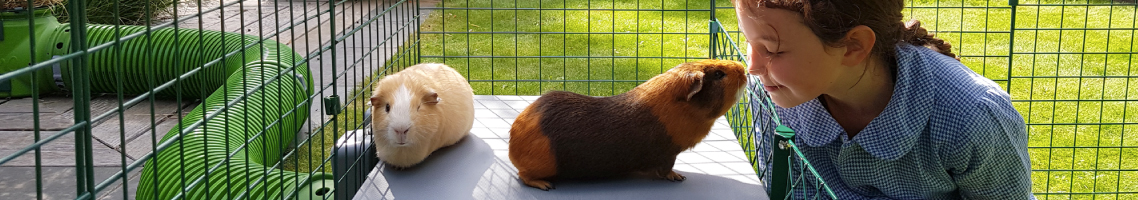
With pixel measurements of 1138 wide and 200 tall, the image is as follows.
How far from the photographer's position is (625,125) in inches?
82.0

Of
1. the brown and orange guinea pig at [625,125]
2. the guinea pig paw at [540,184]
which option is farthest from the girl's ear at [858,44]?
the guinea pig paw at [540,184]

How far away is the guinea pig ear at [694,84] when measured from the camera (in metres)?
2.00

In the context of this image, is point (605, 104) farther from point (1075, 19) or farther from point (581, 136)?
point (1075, 19)

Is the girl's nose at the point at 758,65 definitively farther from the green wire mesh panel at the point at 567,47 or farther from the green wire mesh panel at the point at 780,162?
the green wire mesh panel at the point at 567,47

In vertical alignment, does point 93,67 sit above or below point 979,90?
below

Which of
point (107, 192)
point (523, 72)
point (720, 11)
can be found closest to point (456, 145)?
point (107, 192)

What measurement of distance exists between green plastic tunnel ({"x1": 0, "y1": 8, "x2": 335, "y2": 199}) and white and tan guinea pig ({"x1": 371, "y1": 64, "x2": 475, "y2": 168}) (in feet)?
0.67

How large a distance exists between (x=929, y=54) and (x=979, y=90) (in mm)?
179

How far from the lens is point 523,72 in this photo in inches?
202

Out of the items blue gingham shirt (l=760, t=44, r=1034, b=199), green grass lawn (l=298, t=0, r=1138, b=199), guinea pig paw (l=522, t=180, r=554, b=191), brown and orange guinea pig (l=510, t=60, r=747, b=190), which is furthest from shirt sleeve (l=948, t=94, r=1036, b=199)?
green grass lawn (l=298, t=0, r=1138, b=199)

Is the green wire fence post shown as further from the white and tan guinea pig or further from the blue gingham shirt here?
the white and tan guinea pig

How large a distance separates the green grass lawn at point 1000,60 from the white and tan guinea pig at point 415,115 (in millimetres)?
913

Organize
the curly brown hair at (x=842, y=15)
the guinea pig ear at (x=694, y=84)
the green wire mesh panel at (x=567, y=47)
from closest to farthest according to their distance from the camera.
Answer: the curly brown hair at (x=842, y=15) < the guinea pig ear at (x=694, y=84) < the green wire mesh panel at (x=567, y=47)

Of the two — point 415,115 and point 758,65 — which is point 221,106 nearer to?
point 415,115
